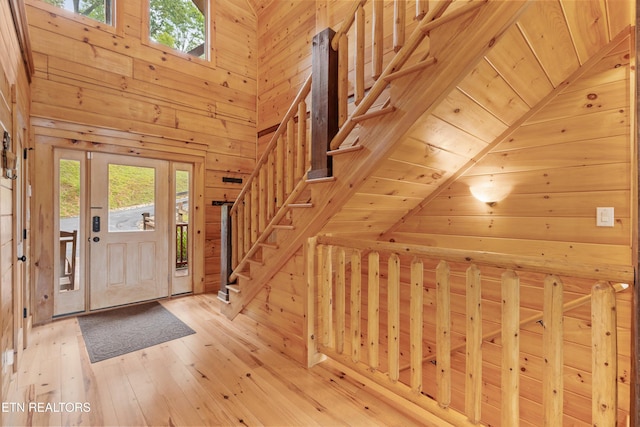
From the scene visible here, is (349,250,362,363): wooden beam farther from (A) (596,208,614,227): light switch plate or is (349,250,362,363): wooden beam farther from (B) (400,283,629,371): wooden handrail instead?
(A) (596,208,614,227): light switch plate

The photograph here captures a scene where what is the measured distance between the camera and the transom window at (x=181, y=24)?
3793 mm

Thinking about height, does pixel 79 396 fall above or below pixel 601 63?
below

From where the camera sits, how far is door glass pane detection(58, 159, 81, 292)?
315 centimetres

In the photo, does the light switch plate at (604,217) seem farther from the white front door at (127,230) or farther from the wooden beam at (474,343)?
the white front door at (127,230)

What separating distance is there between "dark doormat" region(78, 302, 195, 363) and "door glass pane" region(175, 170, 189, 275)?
0.65 meters

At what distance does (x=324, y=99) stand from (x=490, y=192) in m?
1.46

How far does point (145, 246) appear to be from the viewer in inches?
144

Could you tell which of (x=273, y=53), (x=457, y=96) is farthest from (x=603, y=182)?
(x=273, y=53)

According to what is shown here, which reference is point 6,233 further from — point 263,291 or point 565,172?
point 565,172

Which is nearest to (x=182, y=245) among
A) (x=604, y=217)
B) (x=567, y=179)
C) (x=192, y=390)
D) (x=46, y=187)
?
(x=46, y=187)

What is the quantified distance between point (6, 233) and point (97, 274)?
1.79 meters

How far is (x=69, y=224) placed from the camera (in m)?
3.19

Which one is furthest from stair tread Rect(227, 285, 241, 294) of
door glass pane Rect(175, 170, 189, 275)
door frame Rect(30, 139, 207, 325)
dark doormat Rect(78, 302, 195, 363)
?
door frame Rect(30, 139, 207, 325)

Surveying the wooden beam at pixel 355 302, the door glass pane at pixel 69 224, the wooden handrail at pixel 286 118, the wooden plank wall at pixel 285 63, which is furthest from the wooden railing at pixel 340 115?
the door glass pane at pixel 69 224
